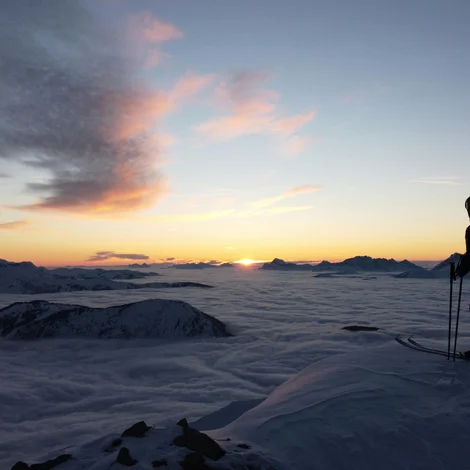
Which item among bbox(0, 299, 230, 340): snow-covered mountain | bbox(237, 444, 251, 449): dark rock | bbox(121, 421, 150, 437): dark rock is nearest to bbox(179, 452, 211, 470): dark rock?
bbox(237, 444, 251, 449): dark rock

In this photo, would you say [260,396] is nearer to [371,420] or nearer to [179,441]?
[371,420]

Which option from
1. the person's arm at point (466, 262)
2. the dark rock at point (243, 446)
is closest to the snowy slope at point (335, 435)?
the dark rock at point (243, 446)

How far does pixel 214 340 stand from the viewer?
15.3 meters

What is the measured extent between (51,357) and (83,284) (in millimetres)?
47845

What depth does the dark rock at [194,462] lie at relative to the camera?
11.4ft

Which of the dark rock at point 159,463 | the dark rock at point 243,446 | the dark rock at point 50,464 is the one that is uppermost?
the dark rock at point 159,463

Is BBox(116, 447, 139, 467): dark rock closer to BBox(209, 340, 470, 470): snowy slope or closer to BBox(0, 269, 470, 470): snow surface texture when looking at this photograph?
BBox(0, 269, 470, 470): snow surface texture

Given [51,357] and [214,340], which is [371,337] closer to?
[214,340]

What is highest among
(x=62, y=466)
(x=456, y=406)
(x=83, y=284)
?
(x=456, y=406)

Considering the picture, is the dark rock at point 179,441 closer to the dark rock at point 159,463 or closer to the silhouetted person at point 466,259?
the dark rock at point 159,463

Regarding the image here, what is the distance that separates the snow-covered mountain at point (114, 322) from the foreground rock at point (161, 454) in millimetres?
12131

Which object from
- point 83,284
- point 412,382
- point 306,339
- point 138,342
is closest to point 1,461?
point 412,382

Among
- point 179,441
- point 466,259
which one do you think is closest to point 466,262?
point 466,259

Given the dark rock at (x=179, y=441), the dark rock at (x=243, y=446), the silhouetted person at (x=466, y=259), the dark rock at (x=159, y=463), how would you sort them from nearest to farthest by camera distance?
1. the dark rock at (x=159, y=463)
2. the dark rock at (x=179, y=441)
3. the dark rock at (x=243, y=446)
4. the silhouetted person at (x=466, y=259)
